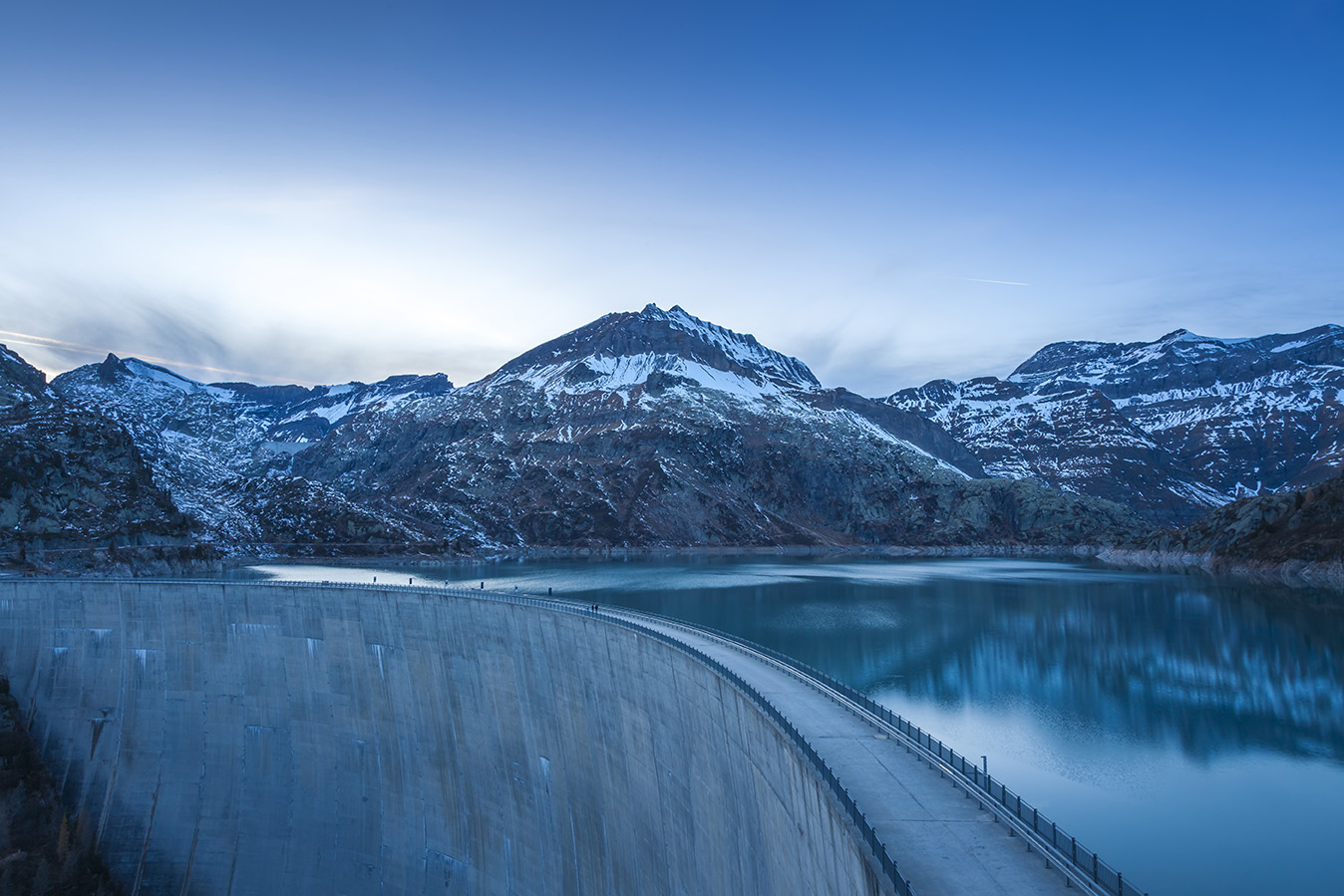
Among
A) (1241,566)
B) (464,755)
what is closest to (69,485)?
(464,755)

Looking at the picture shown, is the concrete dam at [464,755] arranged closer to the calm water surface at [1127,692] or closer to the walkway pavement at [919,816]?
the walkway pavement at [919,816]

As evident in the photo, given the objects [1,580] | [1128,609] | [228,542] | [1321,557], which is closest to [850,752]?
[1,580]

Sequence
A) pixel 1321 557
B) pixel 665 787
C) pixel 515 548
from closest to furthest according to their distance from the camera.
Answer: pixel 665 787, pixel 1321 557, pixel 515 548

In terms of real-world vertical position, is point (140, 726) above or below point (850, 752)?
below

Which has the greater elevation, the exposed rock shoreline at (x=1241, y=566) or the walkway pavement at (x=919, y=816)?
the walkway pavement at (x=919, y=816)

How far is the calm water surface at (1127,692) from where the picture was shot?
74.2ft

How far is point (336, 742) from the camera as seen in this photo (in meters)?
37.2

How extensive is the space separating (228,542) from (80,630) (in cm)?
7847

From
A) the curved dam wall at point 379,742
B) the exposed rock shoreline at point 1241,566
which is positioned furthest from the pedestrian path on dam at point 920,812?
the exposed rock shoreline at point 1241,566

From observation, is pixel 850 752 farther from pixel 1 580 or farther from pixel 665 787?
pixel 1 580

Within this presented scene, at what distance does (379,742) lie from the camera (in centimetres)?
3625

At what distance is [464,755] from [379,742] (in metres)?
5.58

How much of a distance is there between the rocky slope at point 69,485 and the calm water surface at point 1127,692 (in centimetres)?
1880

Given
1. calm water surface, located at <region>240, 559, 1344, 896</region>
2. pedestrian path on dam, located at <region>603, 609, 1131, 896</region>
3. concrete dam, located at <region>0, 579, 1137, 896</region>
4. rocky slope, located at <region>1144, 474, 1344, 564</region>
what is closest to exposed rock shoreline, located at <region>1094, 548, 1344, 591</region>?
rocky slope, located at <region>1144, 474, 1344, 564</region>
